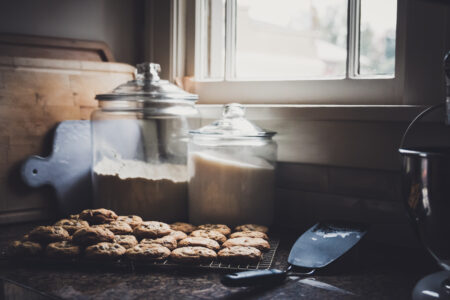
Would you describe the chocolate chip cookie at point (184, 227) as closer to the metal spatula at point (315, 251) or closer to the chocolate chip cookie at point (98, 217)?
the chocolate chip cookie at point (98, 217)

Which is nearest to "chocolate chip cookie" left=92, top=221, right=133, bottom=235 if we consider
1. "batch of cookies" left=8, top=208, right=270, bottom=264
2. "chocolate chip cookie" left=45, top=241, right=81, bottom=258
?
"batch of cookies" left=8, top=208, right=270, bottom=264

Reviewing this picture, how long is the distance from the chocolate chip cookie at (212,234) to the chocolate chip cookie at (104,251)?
17cm

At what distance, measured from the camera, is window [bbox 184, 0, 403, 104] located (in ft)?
3.68

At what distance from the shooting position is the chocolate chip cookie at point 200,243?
3.03 ft

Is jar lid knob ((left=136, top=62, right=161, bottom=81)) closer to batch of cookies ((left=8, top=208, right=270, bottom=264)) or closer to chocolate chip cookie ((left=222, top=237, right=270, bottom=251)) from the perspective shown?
batch of cookies ((left=8, top=208, right=270, bottom=264))

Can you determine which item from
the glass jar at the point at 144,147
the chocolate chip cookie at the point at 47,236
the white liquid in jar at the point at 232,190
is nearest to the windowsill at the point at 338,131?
the white liquid in jar at the point at 232,190

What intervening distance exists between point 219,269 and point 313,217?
0.40 m

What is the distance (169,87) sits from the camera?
125 cm

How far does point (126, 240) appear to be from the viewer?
94cm

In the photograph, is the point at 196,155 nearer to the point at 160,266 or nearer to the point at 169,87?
the point at 169,87

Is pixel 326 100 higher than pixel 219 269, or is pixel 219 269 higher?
pixel 326 100

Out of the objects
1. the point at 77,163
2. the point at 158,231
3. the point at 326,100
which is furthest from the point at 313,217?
the point at 77,163

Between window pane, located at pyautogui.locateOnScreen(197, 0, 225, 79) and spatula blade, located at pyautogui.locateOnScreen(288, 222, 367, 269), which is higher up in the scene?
window pane, located at pyautogui.locateOnScreen(197, 0, 225, 79)

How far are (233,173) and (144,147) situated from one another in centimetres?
26
